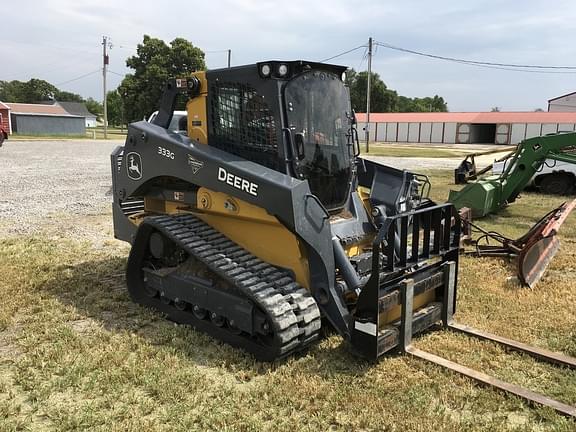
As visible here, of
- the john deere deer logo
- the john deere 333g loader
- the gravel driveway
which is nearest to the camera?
the john deere 333g loader

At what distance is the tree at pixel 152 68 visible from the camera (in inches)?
1940

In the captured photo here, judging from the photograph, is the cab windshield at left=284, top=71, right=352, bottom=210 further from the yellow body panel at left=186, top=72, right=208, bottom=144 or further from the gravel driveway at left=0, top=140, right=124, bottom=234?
the gravel driveway at left=0, top=140, right=124, bottom=234

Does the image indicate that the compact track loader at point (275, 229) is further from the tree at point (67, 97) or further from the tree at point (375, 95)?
the tree at point (67, 97)

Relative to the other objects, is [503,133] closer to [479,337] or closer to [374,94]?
[374,94]

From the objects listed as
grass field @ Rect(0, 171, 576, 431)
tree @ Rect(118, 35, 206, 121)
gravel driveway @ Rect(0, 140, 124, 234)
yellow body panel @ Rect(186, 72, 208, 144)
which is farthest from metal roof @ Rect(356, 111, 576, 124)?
yellow body panel @ Rect(186, 72, 208, 144)

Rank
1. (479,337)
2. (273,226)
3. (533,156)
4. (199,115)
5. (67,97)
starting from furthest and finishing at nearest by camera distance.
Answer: (67,97)
(533,156)
(199,115)
(479,337)
(273,226)

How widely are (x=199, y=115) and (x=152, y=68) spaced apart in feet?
158

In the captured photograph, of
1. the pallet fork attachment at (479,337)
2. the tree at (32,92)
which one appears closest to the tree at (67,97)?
the tree at (32,92)

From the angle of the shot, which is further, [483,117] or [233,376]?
[483,117]

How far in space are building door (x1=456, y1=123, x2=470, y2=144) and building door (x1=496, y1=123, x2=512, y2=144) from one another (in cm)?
289

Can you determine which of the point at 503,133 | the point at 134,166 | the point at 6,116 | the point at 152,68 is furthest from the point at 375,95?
the point at 134,166

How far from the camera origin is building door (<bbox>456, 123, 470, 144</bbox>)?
175 ft

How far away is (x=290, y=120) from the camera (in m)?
4.24

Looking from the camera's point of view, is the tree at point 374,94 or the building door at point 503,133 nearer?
the building door at point 503,133
